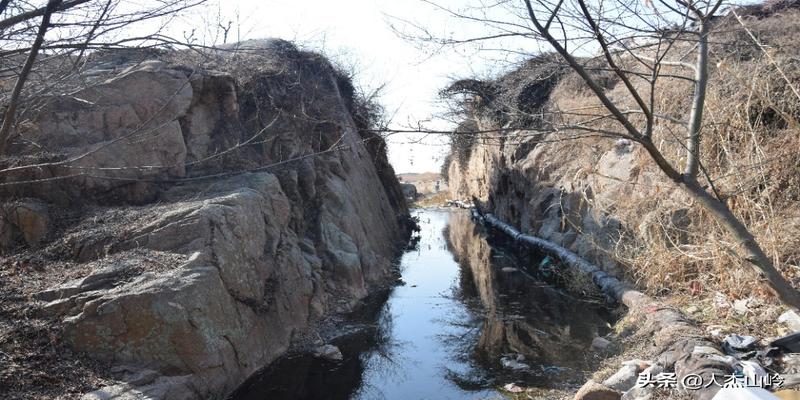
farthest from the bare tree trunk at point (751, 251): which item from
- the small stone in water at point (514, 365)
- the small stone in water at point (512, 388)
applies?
the small stone in water at point (514, 365)

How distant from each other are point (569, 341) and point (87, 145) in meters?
7.01

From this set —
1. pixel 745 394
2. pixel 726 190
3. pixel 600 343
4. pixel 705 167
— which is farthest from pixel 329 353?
pixel 705 167

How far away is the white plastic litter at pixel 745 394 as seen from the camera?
121 inches

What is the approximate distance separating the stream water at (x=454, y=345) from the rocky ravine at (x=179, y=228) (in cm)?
54

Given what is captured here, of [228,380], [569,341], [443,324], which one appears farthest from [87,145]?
[569,341]

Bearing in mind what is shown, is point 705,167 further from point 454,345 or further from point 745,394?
point 745,394

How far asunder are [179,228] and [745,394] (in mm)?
5410

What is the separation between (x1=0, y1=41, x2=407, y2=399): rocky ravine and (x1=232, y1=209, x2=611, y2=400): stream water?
540 millimetres

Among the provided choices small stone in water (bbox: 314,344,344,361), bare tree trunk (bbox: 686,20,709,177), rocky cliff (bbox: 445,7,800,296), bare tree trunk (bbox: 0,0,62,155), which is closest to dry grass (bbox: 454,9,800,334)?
rocky cliff (bbox: 445,7,800,296)

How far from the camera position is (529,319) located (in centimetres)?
849

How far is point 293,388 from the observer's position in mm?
5762

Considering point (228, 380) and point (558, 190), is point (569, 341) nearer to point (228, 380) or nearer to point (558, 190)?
point (228, 380)

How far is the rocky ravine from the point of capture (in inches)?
196

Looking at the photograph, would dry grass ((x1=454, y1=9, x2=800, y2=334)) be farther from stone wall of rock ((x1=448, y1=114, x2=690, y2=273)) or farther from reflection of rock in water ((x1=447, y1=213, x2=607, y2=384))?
reflection of rock in water ((x1=447, y1=213, x2=607, y2=384))
